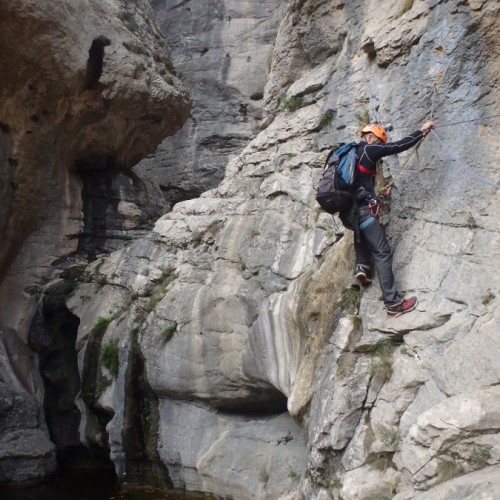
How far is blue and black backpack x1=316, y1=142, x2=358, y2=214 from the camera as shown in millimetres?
6906

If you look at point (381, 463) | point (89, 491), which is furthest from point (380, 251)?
point (89, 491)

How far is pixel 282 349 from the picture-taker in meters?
8.65

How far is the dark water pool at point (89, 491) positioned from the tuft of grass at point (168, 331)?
267cm

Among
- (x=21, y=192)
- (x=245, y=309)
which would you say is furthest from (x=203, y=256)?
(x=21, y=192)

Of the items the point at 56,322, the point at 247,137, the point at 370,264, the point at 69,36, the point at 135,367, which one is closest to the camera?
the point at 370,264

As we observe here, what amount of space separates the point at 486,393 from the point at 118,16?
12.0 m

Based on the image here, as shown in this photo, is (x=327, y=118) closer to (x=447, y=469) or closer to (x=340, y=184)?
(x=340, y=184)

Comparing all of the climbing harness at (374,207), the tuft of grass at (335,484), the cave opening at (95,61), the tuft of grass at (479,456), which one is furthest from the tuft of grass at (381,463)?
the cave opening at (95,61)

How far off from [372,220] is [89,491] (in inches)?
312

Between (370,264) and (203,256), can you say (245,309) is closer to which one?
(203,256)

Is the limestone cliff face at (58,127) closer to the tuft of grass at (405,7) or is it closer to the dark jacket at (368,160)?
the tuft of grass at (405,7)

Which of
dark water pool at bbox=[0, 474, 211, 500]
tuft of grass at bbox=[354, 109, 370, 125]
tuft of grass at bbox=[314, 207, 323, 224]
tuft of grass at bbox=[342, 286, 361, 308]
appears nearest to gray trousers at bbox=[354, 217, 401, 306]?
tuft of grass at bbox=[342, 286, 361, 308]

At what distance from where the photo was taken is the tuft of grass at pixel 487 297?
5.73 m

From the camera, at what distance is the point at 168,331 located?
10.4 m
